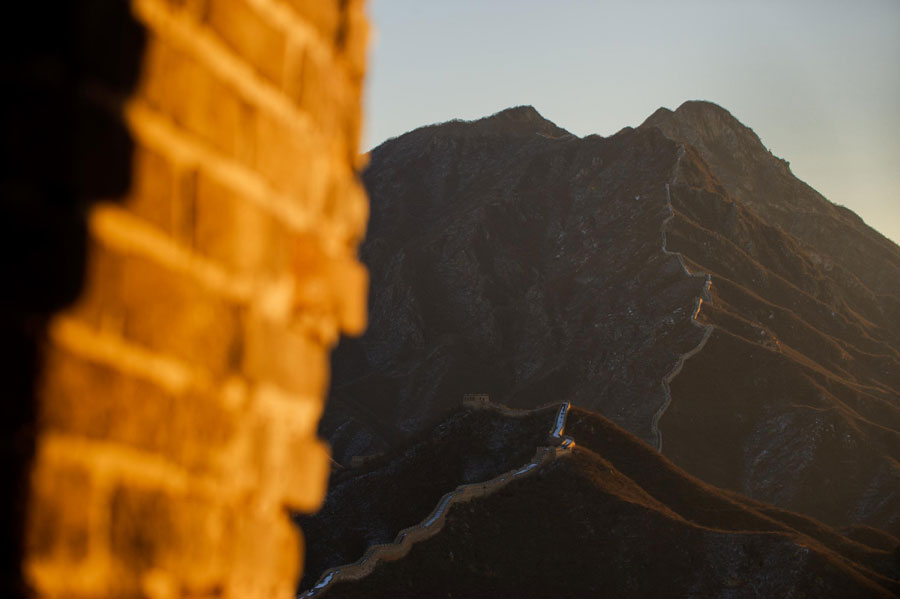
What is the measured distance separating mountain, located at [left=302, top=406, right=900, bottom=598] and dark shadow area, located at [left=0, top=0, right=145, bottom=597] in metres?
36.2

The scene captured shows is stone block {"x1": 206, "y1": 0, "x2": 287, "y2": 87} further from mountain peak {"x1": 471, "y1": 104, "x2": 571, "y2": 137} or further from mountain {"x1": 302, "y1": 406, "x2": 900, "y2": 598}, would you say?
mountain peak {"x1": 471, "y1": 104, "x2": 571, "y2": 137}

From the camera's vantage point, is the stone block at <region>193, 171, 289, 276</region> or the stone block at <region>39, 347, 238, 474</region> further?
the stone block at <region>193, 171, 289, 276</region>

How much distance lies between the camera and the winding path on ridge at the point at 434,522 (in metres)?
38.7

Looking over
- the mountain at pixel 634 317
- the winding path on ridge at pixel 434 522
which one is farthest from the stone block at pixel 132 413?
the mountain at pixel 634 317

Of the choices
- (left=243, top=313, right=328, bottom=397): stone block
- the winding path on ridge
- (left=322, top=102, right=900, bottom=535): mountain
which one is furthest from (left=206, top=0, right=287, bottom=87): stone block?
(left=322, top=102, right=900, bottom=535): mountain

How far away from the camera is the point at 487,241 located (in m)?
99.2

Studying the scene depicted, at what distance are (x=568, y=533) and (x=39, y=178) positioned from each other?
4101 cm

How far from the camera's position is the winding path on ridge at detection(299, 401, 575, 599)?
38.7 m

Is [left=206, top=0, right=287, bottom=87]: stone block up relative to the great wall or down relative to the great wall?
down

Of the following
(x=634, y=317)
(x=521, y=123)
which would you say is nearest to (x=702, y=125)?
(x=521, y=123)

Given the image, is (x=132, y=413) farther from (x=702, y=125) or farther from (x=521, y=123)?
(x=702, y=125)

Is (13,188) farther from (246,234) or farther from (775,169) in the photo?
(775,169)

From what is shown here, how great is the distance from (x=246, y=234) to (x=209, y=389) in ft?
1.20

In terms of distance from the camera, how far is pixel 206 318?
239 cm
